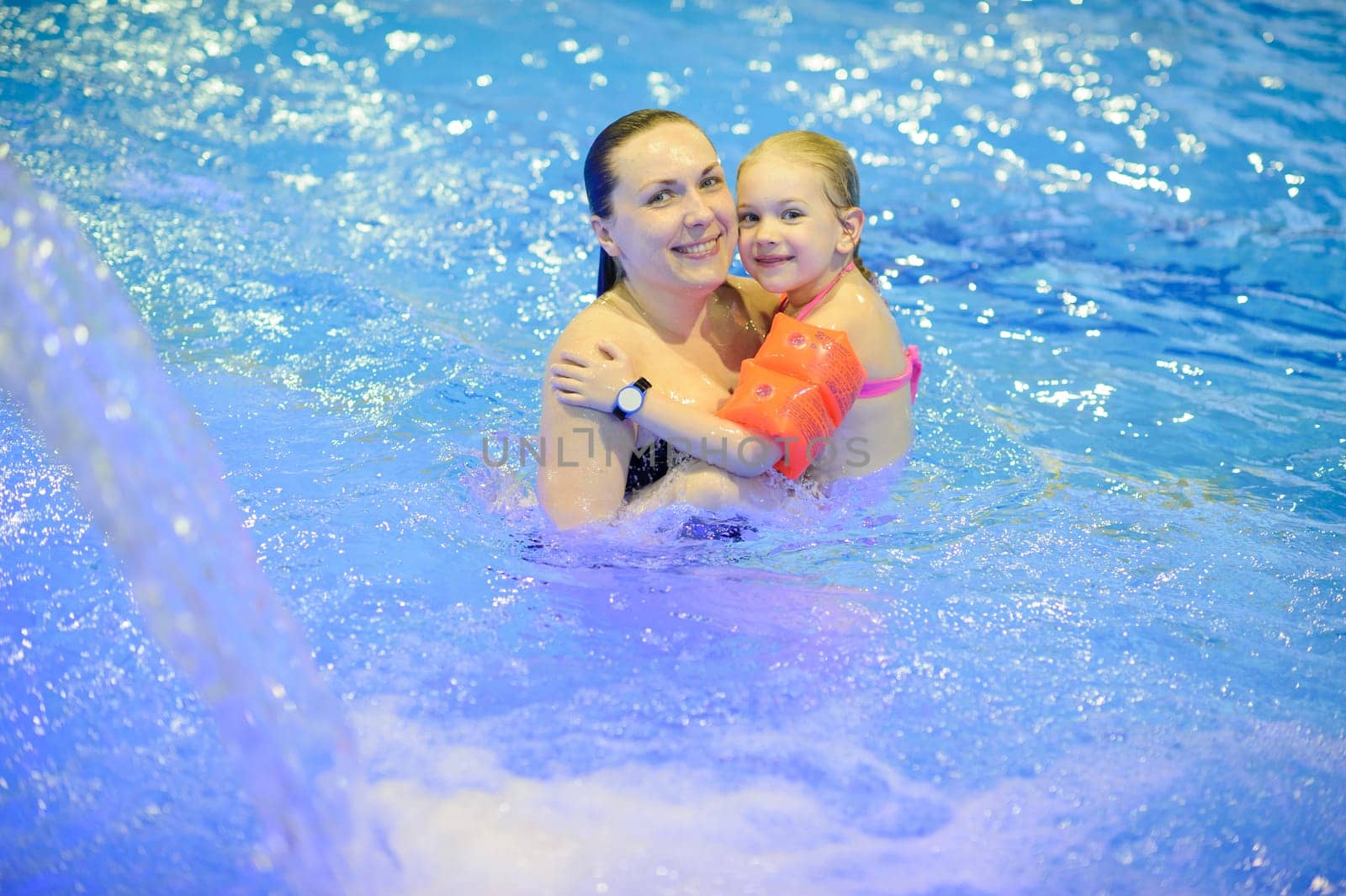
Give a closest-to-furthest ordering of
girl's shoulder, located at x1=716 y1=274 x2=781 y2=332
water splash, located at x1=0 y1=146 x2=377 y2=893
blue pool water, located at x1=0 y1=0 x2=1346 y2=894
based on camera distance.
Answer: water splash, located at x1=0 y1=146 x2=377 y2=893
blue pool water, located at x1=0 y1=0 x2=1346 y2=894
girl's shoulder, located at x1=716 y1=274 x2=781 y2=332

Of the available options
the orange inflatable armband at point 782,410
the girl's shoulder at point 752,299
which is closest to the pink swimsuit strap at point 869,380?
the girl's shoulder at point 752,299

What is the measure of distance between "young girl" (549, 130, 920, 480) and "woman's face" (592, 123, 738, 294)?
14cm

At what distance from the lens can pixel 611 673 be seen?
321cm

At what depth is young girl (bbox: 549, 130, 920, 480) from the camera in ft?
11.3

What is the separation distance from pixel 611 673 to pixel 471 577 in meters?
0.66

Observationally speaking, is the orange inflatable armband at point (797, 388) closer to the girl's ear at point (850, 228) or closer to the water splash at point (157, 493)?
the girl's ear at point (850, 228)

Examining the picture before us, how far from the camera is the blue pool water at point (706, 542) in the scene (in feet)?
8.86

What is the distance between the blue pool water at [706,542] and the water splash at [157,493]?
0.03 m

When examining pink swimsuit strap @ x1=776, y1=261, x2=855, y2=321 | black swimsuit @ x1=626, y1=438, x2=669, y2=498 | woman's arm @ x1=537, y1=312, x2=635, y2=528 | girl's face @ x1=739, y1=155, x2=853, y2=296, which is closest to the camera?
Result: woman's arm @ x1=537, y1=312, x2=635, y2=528

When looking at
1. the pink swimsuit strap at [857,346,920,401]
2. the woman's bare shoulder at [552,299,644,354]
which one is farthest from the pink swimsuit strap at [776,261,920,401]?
the woman's bare shoulder at [552,299,644,354]

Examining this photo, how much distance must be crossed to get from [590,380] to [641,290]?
0.51 m

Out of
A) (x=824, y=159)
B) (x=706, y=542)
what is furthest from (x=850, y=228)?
(x=706, y=542)

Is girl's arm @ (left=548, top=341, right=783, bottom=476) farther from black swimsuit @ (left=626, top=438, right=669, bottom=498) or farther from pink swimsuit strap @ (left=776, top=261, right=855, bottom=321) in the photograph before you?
pink swimsuit strap @ (left=776, top=261, right=855, bottom=321)

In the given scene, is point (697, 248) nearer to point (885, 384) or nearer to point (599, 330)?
point (599, 330)
